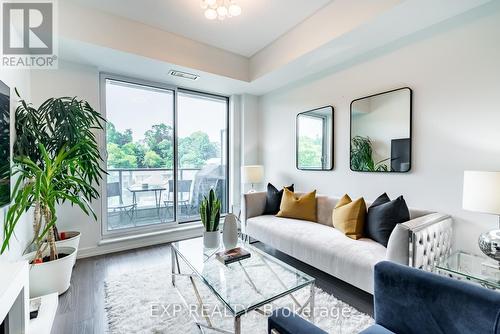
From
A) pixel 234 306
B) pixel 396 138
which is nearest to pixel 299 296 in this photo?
pixel 234 306

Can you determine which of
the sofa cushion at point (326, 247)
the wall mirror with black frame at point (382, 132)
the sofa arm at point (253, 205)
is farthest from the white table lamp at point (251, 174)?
the wall mirror with black frame at point (382, 132)

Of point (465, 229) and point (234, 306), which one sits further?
point (465, 229)

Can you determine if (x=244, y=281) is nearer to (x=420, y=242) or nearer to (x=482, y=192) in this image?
(x=420, y=242)

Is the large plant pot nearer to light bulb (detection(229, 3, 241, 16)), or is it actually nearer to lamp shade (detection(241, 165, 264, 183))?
lamp shade (detection(241, 165, 264, 183))

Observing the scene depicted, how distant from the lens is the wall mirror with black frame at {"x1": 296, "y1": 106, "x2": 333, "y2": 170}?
305 cm

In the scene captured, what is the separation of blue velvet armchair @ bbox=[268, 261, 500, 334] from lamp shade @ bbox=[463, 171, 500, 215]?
33.9 inches

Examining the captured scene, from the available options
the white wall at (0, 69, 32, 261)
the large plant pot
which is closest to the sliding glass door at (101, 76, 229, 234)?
the large plant pot

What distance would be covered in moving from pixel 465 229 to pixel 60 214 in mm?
4071

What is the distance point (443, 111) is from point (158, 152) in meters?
3.42

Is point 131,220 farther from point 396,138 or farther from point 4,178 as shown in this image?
point 396,138

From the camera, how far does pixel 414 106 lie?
7.30 ft

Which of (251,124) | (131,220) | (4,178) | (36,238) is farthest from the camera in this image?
(251,124)

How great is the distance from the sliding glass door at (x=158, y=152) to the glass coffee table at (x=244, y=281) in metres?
1.67

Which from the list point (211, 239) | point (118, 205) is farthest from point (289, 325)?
point (118, 205)
